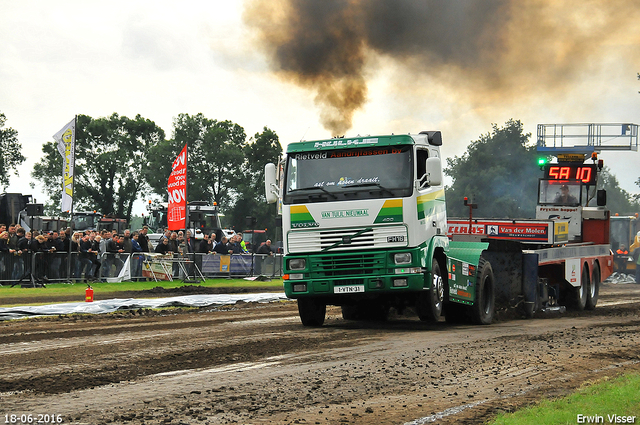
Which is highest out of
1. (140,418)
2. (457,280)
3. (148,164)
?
(148,164)

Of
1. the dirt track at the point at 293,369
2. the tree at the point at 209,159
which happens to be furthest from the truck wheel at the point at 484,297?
the tree at the point at 209,159

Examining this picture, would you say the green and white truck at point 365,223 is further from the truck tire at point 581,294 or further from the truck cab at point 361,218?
the truck tire at point 581,294

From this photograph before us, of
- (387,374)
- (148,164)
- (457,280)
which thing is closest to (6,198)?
(457,280)

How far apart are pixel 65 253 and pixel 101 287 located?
153cm

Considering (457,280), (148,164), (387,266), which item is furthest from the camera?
(148,164)

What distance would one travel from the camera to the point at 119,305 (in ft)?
57.5

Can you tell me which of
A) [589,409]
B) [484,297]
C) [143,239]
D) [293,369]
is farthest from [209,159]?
[589,409]

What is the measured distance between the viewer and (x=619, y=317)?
1648 centimetres

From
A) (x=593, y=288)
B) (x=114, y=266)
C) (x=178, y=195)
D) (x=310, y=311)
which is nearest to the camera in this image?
(x=310, y=311)

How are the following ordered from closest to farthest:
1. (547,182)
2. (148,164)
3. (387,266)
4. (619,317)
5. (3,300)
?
(387,266) → (619,317) → (3,300) → (547,182) → (148,164)

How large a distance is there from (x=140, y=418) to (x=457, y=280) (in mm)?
8824

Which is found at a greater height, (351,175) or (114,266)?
(351,175)

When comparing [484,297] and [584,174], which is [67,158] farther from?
[584,174]

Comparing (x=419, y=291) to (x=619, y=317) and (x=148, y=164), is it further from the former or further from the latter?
(x=148, y=164)
